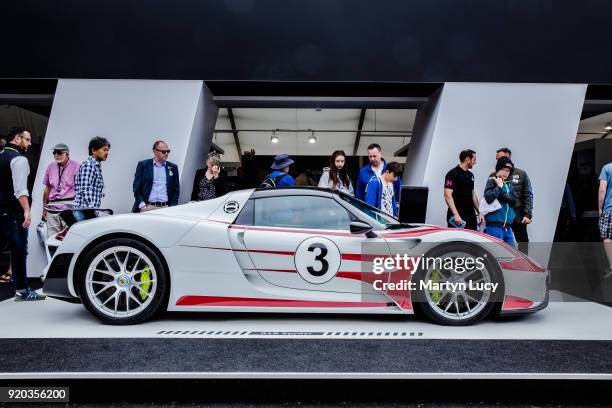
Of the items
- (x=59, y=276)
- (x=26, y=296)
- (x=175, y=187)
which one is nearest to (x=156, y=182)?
(x=175, y=187)

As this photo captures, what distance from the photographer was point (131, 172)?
25.6 feet

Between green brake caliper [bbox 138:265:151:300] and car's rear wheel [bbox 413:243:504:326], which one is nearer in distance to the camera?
car's rear wheel [bbox 413:243:504:326]

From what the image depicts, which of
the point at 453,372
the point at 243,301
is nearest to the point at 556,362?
the point at 453,372

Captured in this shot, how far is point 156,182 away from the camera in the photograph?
6.75 m

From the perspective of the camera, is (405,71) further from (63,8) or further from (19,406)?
(19,406)

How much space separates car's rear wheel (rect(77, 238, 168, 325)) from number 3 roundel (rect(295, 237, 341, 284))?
3.60 feet

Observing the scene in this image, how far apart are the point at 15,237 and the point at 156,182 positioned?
1.70 meters

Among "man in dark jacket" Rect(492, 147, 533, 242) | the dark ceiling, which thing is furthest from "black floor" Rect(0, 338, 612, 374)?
the dark ceiling

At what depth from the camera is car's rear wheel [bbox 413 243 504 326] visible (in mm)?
4480

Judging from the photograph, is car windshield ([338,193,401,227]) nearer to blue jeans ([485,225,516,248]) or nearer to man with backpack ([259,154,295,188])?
man with backpack ([259,154,295,188])

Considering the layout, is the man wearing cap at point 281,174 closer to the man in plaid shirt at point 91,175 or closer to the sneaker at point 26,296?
the man in plaid shirt at point 91,175

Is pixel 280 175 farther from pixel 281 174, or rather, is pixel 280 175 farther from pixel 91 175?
pixel 91 175

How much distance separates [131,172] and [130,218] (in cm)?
332

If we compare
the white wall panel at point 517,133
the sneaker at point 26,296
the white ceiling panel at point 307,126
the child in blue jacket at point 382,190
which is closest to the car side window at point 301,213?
the child in blue jacket at point 382,190
